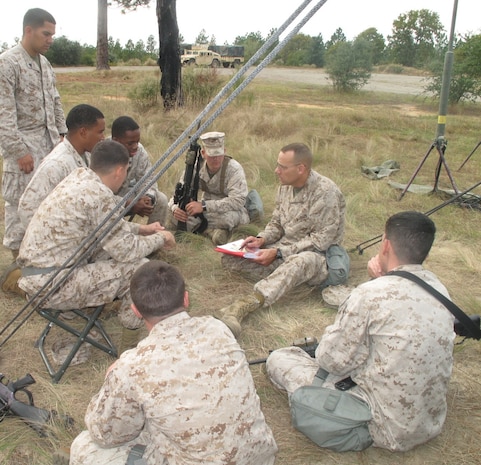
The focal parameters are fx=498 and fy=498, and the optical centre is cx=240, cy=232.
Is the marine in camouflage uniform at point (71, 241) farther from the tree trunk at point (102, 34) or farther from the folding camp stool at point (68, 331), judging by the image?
the tree trunk at point (102, 34)

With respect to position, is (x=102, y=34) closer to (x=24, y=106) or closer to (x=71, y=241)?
(x=24, y=106)

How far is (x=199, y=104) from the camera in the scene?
11.2 metres

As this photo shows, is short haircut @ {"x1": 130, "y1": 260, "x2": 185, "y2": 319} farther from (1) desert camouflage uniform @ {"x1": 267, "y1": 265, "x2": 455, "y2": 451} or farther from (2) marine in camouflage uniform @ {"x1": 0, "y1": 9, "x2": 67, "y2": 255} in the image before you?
(2) marine in camouflage uniform @ {"x1": 0, "y1": 9, "x2": 67, "y2": 255}

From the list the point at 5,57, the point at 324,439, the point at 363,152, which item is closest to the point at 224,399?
the point at 324,439

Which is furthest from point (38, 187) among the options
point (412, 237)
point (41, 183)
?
point (412, 237)

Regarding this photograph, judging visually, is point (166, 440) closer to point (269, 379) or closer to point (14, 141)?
point (269, 379)

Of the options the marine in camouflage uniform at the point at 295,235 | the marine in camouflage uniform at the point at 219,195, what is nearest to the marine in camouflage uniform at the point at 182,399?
the marine in camouflage uniform at the point at 295,235

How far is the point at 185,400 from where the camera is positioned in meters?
1.90

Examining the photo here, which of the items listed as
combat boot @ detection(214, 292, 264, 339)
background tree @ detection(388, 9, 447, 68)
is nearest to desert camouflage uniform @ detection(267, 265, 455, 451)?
combat boot @ detection(214, 292, 264, 339)

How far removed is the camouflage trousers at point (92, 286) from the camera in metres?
3.21

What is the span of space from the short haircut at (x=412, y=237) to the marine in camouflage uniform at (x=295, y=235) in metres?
1.61

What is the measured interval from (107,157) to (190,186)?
82.9 inches

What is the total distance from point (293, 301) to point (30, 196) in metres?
2.31

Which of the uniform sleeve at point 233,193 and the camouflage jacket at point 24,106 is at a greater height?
the camouflage jacket at point 24,106
